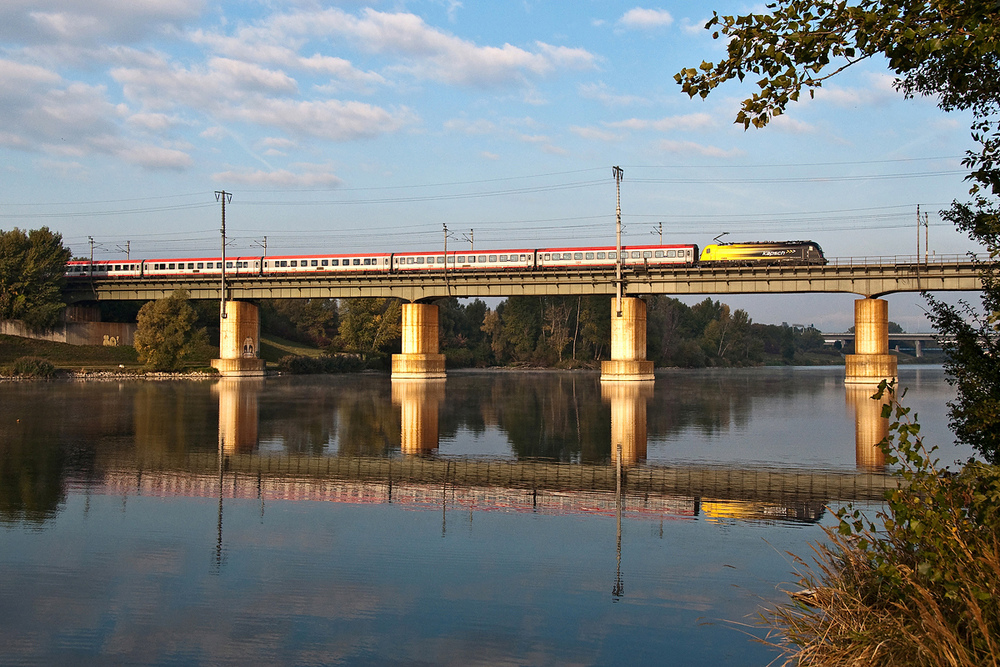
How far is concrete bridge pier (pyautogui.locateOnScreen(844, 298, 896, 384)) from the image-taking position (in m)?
69.6

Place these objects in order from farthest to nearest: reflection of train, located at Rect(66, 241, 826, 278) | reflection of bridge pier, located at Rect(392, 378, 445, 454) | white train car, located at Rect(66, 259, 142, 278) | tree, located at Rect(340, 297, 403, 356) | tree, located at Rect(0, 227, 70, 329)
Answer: tree, located at Rect(340, 297, 403, 356) → white train car, located at Rect(66, 259, 142, 278) → tree, located at Rect(0, 227, 70, 329) → reflection of train, located at Rect(66, 241, 826, 278) → reflection of bridge pier, located at Rect(392, 378, 445, 454)

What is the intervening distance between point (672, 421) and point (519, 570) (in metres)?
24.8

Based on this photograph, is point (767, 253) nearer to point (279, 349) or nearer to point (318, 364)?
point (318, 364)

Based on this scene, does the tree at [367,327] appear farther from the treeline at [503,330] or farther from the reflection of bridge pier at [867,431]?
the reflection of bridge pier at [867,431]

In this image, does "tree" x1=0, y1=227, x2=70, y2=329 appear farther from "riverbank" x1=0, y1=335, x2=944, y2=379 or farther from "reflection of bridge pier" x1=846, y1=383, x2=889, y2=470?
"reflection of bridge pier" x1=846, y1=383, x2=889, y2=470

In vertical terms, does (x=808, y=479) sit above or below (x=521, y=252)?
below

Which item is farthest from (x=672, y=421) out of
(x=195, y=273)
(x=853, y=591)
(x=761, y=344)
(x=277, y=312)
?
(x=761, y=344)

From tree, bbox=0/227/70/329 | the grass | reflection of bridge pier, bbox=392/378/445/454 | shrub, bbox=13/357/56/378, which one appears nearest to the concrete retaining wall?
tree, bbox=0/227/70/329

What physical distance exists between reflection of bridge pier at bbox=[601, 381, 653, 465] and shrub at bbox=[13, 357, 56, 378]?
50.5m

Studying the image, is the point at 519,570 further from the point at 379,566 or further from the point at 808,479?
the point at 808,479

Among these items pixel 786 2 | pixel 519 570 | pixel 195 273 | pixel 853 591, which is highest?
pixel 195 273

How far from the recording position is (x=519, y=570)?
1136 cm

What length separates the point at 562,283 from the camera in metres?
76.1

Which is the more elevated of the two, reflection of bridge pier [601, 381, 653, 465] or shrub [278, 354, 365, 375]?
shrub [278, 354, 365, 375]
